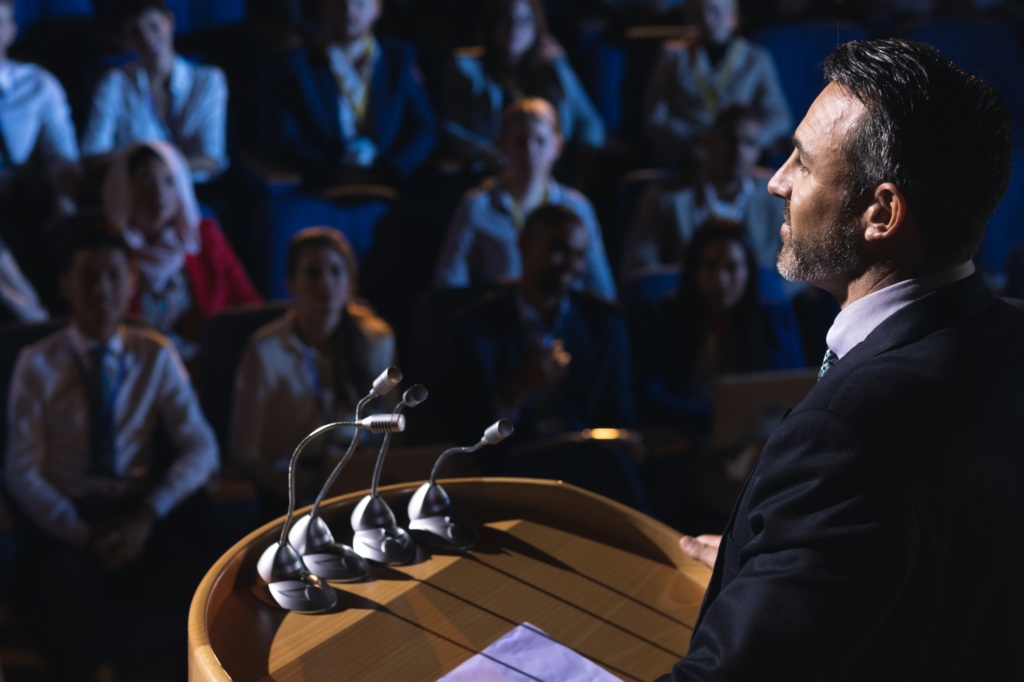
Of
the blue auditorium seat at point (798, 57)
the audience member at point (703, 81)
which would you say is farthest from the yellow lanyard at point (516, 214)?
the blue auditorium seat at point (798, 57)

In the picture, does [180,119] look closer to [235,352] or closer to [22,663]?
[235,352]

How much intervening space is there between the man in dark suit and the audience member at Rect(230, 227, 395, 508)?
91 cm

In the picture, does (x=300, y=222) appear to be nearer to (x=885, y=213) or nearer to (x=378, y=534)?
(x=378, y=534)

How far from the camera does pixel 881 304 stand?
45 centimetres

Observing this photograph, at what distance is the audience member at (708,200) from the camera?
178 centimetres

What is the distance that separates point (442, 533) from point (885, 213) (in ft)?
1.22

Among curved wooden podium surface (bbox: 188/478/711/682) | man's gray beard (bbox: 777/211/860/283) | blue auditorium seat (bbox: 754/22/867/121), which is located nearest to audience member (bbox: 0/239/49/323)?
curved wooden podium surface (bbox: 188/478/711/682)

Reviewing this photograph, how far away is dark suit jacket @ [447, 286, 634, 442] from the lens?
1.39 metres

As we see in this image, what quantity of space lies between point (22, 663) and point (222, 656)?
2.36 feet

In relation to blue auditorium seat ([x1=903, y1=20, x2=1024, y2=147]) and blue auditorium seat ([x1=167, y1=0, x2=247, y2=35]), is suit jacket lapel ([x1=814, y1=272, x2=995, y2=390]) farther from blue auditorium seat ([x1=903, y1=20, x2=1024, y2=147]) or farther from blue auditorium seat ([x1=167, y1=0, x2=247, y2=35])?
blue auditorium seat ([x1=903, y1=20, x2=1024, y2=147])

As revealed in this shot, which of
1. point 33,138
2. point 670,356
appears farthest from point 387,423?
point 33,138

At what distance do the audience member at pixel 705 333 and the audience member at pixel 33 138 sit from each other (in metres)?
1.04

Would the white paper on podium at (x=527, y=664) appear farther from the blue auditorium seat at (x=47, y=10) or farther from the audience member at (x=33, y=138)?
the blue auditorium seat at (x=47, y=10)

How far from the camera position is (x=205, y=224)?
1.55m
